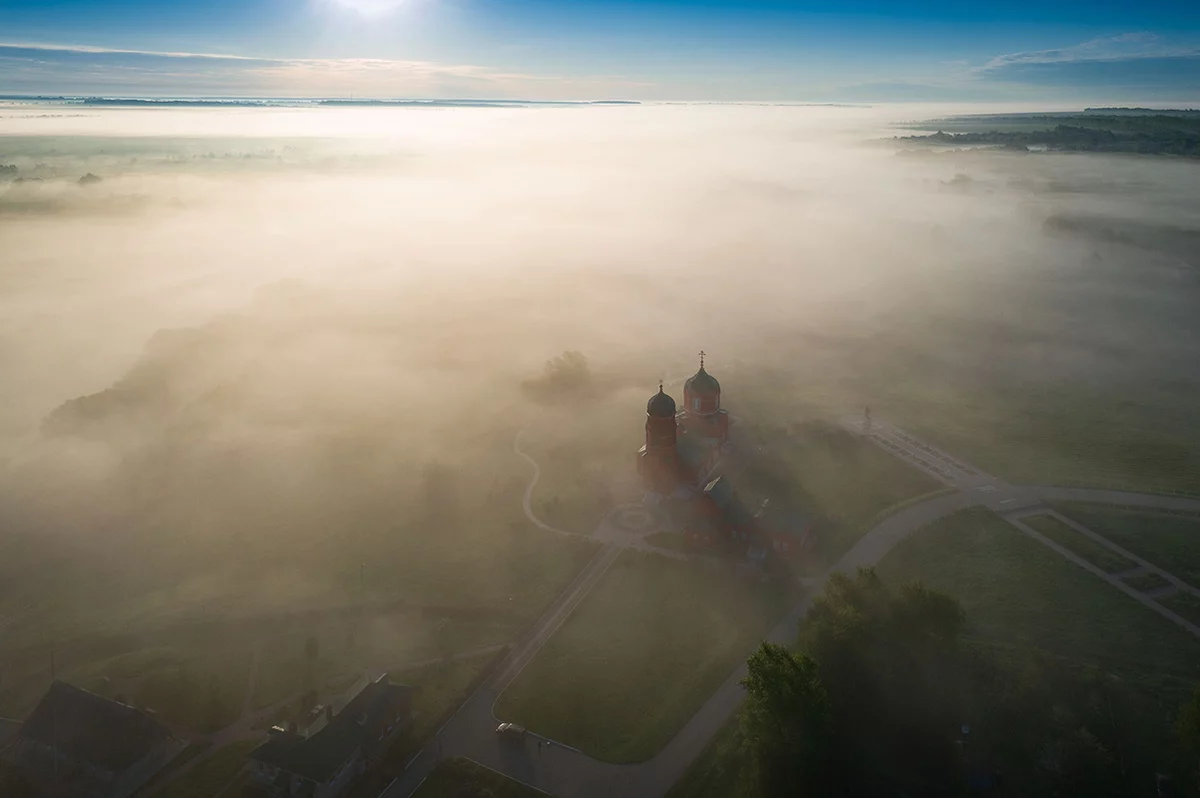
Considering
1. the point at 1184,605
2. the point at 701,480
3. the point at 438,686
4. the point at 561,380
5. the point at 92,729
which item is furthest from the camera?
the point at 561,380

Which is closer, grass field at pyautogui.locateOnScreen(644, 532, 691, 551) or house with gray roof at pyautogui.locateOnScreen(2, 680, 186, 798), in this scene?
house with gray roof at pyautogui.locateOnScreen(2, 680, 186, 798)

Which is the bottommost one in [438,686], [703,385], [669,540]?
[438,686]

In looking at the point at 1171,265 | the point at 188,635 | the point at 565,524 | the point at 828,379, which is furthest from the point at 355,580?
the point at 1171,265

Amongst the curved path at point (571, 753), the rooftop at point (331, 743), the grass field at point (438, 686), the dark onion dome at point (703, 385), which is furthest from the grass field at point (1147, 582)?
the rooftop at point (331, 743)

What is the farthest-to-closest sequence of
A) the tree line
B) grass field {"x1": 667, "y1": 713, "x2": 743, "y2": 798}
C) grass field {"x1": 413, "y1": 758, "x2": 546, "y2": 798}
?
1. grass field {"x1": 413, "y1": 758, "x2": 546, "y2": 798}
2. grass field {"x1": 667, "y1": 713, "x2": 743, "y2": 798}
3. the tree line

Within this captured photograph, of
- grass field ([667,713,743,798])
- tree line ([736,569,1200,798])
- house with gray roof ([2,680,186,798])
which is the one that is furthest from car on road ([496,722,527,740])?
house with gray roof ([2,680,186,798])

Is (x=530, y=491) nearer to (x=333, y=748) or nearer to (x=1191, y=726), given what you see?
(x=333, y=748)

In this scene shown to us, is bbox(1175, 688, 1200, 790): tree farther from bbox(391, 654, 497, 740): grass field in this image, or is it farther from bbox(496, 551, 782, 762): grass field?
bbox(391, 654, 497, 740): grass field

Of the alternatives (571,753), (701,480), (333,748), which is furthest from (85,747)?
(701,480)
